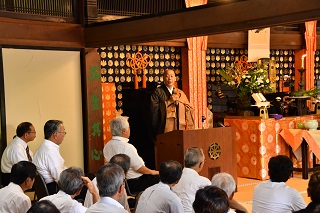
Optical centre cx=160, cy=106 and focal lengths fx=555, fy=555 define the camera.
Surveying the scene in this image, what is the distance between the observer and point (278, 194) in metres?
3.79

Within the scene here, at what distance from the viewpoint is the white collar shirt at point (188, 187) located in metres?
4.09

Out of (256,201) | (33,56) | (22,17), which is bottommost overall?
(256,201)

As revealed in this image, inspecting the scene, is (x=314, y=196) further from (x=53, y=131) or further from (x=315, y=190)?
(x=53, y=131)

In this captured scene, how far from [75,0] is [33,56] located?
3.43 ft

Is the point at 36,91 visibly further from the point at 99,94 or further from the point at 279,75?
the point at 279,75

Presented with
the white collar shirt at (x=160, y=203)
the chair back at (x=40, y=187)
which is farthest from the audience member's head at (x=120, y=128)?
the white collar shirt at (x=160, y=203)

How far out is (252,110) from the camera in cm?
818

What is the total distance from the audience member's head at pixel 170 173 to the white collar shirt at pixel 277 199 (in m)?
0.58

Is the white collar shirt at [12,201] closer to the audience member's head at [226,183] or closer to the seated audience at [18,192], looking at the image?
the seated audience at [18,192]

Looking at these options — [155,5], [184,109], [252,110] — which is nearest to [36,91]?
[184,109]

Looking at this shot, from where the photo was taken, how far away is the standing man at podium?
7180 millimetres

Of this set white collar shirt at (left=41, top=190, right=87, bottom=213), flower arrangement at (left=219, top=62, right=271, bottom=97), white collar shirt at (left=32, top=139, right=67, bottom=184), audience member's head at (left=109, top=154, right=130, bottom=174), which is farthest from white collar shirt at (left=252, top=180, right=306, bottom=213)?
flower arrangement at (left=219, top=62, right=271, bottom=97)

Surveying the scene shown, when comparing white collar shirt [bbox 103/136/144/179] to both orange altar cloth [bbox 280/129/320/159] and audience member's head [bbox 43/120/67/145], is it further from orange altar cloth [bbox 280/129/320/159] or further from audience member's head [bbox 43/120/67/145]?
orange altar cloth [bbox 280/129/320/159]

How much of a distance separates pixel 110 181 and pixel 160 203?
49 cm
